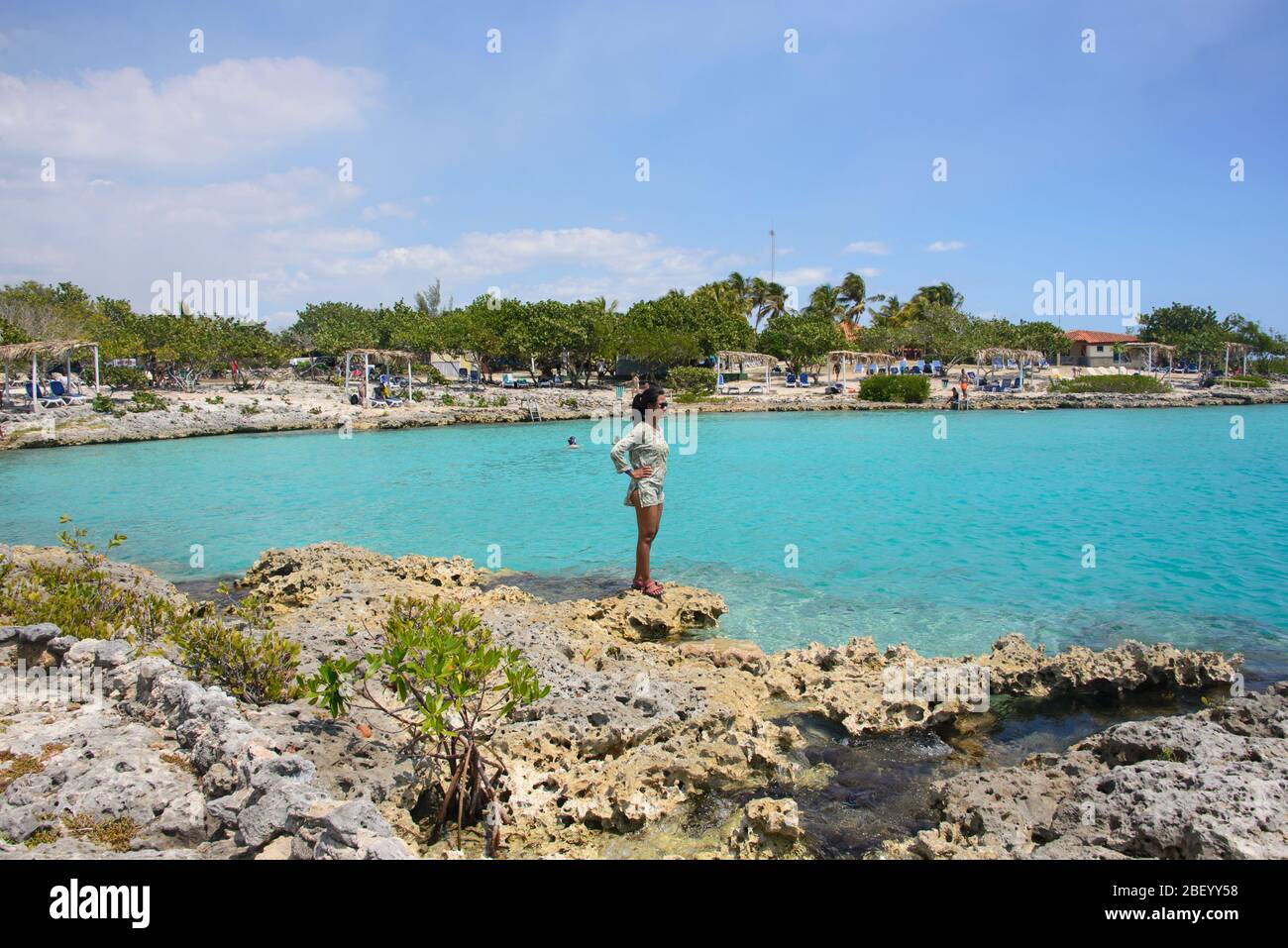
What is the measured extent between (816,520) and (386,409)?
102ft

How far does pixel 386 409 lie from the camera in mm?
41125

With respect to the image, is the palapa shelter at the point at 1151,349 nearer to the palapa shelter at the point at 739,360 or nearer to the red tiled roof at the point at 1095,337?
the red tiled roof at the point at 1095,337

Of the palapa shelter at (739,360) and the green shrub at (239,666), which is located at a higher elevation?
the palapa shelter at (739,360)

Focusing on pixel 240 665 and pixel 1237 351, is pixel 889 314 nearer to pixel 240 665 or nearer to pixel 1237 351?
pixel 1237 351

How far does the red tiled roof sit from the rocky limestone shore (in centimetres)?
8674

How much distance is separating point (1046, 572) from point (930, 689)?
619 cm

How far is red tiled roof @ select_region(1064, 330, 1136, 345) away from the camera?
8088cm

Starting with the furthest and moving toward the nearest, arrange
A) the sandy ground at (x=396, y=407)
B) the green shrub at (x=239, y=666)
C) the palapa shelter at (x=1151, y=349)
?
the palapa shelter at (x=1151, y=349) < the sandy ground at (x=396, y=407) < the green shrub at (x=239, y=666)

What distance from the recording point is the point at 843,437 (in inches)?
1316

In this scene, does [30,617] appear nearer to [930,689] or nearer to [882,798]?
[882,798]

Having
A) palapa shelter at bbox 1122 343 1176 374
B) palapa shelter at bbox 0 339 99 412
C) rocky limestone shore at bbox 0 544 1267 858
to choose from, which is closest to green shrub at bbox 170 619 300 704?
rocky limestone shore at bbox 0 544 1267 858

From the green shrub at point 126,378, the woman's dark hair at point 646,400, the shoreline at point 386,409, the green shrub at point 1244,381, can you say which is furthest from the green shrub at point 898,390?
the woman's dark hair at point 646,400

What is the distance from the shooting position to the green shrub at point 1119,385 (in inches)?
2228

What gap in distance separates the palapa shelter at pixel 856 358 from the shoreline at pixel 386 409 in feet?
22.0
